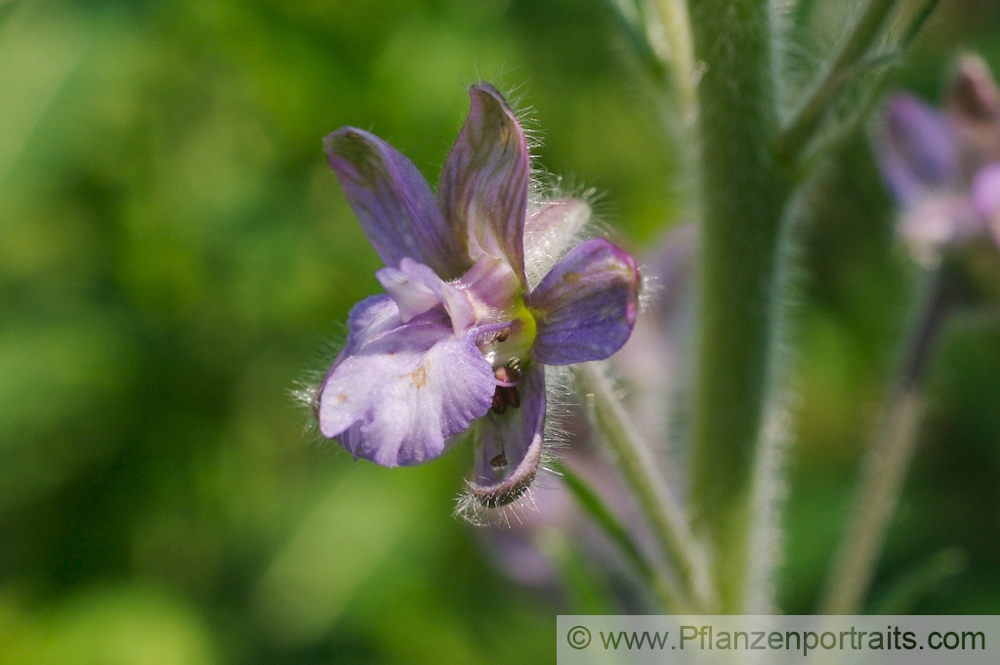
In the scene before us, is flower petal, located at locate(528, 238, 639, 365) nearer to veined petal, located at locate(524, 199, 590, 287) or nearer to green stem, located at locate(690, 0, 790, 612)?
veined petal, located at locate(524, 199, 590, 287)

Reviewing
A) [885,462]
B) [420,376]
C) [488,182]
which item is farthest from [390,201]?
[885,462]

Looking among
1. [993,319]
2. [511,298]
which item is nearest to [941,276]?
[993,319]

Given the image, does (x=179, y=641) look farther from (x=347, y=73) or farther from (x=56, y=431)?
(x=347, y=73)

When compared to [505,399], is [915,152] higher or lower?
higher

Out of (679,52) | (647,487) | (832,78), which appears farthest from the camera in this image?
(679,52)

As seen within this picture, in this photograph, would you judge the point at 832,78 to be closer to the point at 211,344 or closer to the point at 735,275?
the point at 735,275

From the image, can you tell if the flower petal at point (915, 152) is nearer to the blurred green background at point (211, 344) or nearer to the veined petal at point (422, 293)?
the blurred green background at point (211, 344)
